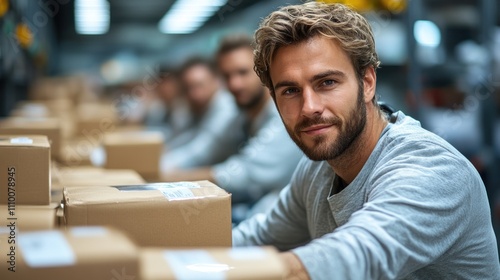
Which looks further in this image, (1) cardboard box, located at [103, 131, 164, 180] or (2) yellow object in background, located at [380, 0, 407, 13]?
(2) yellow object in background, located at [380, 0, 407, 13]

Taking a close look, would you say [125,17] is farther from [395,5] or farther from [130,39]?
[395,5]

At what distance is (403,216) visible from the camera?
116cm

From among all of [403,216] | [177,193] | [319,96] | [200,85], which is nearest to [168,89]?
[200,85]

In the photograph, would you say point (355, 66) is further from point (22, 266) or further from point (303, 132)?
point (22, 266)

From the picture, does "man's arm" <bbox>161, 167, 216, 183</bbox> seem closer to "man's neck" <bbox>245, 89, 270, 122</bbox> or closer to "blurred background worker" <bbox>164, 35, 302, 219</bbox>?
"blurred background worker" <bbox>164, 35, 302, 219</bbox>

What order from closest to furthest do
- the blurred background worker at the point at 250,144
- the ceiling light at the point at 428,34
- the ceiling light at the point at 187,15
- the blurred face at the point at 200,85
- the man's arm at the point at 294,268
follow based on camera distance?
the man's arm at the point at 294,268
the blurred background worker at the point at 250,144
the ceiling light at the point at 428,34
the blurred face at the point at 200,85
the ceiling light at the point at 187,15

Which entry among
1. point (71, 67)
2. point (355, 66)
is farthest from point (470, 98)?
point (71, 67)

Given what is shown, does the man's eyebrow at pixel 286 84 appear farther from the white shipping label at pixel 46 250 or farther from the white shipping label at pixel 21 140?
the white shipping label at pixel 46 250

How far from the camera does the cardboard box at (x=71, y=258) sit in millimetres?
858

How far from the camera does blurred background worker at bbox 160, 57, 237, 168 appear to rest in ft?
16.3

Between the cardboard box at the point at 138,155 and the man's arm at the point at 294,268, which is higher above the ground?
the man's arm at the point at 294,268

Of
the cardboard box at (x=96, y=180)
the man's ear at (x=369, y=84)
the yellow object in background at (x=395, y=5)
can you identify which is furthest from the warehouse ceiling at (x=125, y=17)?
the man's ear at (x=369, y=84)

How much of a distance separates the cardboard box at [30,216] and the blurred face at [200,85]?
411cm

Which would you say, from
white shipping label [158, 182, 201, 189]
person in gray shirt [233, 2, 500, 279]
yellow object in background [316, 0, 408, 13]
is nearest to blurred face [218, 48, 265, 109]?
yellow object in background [316, 0, 408, 13]
